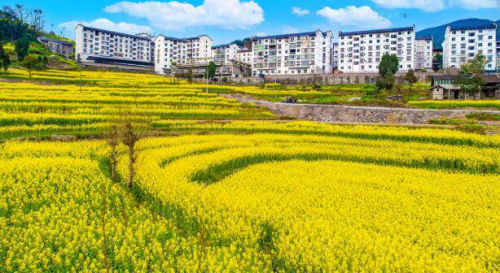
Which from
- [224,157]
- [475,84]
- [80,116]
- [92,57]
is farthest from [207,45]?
[224,157]

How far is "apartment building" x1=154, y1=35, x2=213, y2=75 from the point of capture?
415 ft

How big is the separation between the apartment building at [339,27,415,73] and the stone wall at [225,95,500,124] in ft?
202

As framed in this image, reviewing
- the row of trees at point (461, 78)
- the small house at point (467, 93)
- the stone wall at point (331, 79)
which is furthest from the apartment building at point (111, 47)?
the small house at point (467, 93)

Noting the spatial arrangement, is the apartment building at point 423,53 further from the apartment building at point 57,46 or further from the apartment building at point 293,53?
the apartment building at point 57,46

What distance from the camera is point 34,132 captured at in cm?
2205

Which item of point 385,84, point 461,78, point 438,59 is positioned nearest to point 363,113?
A: point 385,84

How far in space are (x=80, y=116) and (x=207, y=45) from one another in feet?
369

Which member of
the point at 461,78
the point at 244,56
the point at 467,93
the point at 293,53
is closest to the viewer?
the point at 461,78

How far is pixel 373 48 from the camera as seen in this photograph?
9881 centimetres

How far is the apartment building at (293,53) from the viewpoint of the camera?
334 feet

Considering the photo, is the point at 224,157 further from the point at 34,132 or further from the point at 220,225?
the point at 34,132

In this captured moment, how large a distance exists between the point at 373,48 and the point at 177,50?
241 feet

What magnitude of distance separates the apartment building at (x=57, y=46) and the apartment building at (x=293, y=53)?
68.7 meters

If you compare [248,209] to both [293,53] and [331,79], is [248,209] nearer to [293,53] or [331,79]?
[331,79]
